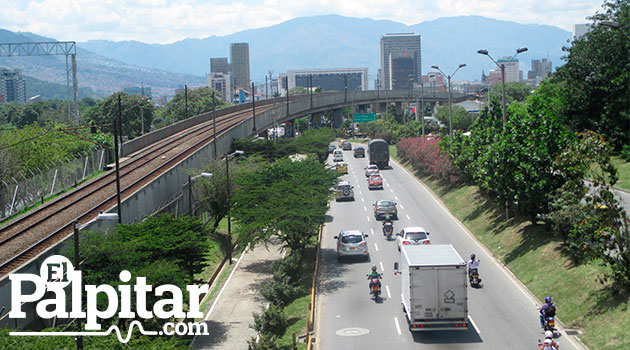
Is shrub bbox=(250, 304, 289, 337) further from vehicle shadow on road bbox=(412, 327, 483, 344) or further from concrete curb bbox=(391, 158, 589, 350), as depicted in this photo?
concrete curb bbox=(391, 158, 589, 350)

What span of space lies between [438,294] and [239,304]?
560 inches

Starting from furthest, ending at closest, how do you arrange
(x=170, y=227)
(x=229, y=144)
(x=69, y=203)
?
(x=229, y=144)
(x=69, y=203)
(x=170, y=227)

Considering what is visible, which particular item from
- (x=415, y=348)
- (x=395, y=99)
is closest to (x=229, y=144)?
(x=415, y=348)

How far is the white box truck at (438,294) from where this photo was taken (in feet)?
82.6

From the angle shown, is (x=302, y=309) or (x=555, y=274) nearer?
(x=555, y=274)

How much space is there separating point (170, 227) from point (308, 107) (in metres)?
91.8

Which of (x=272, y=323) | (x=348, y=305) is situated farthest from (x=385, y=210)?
(x=272, y=323)

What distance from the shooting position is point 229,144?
72625mm

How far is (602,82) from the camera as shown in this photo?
58.3 metres

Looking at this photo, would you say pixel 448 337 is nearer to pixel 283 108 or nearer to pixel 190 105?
pixel 283 108

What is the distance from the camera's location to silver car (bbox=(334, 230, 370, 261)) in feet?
134

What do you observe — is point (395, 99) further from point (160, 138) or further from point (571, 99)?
point (571, 99)

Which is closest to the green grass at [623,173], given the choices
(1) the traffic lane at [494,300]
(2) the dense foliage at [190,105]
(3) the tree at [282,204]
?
(1) the traffic lane at [494,300]

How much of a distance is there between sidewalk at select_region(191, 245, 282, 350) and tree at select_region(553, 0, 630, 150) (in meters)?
29.4
